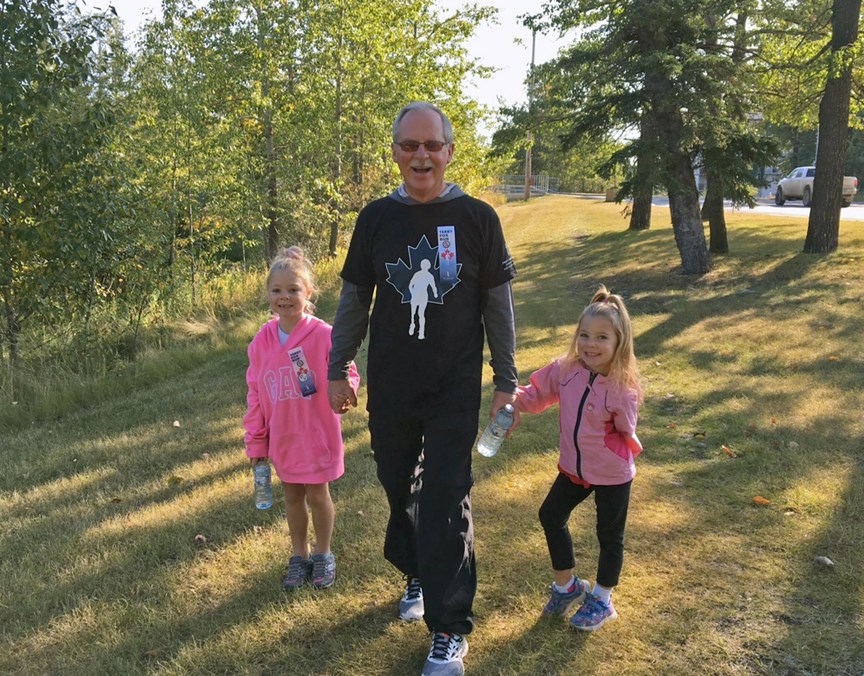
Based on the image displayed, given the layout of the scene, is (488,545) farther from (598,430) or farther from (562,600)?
(598,430)

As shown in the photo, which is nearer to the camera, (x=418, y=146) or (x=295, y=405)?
(x=418, y=146)

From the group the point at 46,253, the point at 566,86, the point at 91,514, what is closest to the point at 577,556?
the point at 91,514

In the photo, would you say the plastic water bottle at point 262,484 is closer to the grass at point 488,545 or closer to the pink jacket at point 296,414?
the pink jacket at point 296,414

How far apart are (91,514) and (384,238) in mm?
3025

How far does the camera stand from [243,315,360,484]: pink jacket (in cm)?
325

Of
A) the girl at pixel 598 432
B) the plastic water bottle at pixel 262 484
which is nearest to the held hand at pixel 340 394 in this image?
the plastic water bottle at pixel 262 484

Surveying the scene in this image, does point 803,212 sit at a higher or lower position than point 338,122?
lower

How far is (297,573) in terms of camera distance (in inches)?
134

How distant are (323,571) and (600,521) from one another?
1441 mm

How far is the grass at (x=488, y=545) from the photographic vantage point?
9.48 ft

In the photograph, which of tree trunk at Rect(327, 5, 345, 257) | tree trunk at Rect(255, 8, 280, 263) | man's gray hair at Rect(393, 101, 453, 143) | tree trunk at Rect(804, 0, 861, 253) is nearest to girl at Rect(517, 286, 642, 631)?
man's gray hair at Rect(393, 101, 453, 143)

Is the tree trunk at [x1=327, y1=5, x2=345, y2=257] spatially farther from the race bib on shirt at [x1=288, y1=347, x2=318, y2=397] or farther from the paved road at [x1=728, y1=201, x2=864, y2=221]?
the paved road at [x1=728, y1=201, x2=864, y2=221]

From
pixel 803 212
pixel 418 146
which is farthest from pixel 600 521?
pixel 803 212

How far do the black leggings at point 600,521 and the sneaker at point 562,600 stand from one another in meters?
0.14
